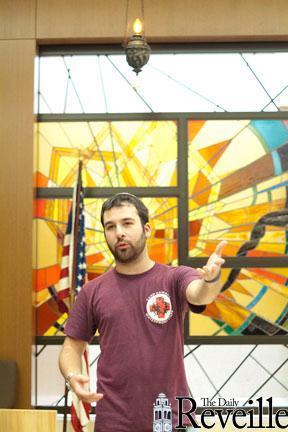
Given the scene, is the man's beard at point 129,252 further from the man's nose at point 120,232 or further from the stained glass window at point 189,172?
the stained glass window at point 189,172

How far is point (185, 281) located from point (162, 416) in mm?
400

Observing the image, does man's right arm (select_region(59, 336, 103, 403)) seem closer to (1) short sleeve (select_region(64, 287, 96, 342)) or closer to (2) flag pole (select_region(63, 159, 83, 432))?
(1) short sleeve (select_region(64, 287, 96, 342))

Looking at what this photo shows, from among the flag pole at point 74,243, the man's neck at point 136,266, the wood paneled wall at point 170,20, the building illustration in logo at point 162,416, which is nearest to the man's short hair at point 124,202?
the man's neck at point 136,266

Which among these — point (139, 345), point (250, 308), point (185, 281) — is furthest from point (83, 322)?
point (250, 308)

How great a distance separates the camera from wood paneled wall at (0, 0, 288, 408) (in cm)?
412

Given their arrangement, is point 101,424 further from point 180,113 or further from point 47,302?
point 180,113

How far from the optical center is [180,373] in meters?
1.78

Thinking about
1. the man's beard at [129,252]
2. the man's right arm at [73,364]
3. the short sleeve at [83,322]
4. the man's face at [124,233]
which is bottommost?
the man's right arm at [73,364]

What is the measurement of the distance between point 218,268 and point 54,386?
291cm

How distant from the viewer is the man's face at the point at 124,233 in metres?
1.86

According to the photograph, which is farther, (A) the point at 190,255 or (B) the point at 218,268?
(A) the point at 190,255

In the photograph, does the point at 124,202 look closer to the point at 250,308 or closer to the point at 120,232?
the point at 120,232

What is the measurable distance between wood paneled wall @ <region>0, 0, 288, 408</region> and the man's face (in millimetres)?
2339

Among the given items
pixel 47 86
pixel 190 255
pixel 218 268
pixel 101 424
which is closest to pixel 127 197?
pixel 218 268
